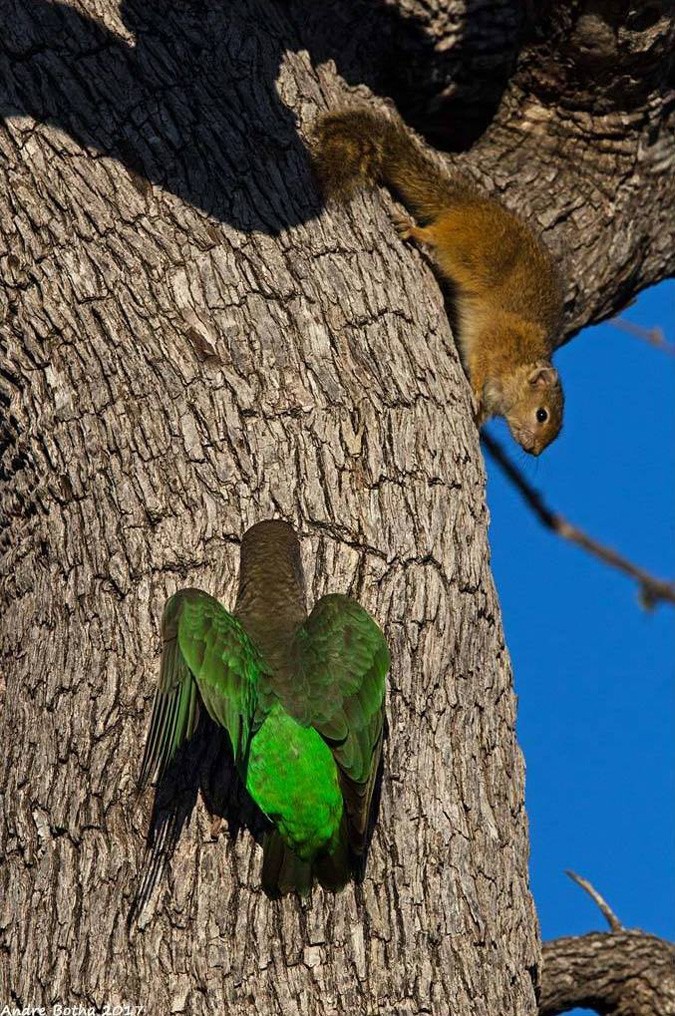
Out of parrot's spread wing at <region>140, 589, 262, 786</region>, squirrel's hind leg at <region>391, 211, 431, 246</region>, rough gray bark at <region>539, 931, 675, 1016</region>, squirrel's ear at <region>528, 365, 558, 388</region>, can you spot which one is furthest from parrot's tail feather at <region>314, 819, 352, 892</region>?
squirrel's ear at <region>528, 365, 558, 388</region>

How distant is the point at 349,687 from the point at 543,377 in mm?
4141

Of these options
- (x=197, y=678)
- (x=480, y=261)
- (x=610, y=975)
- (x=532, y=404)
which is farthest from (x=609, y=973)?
(x=532, y=404)

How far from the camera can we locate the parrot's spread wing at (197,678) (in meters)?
3.15

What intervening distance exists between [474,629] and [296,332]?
3.40ft

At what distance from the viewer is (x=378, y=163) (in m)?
4.56

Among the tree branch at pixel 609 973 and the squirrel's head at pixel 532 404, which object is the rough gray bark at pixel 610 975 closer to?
the tree branch at pixel 609 973

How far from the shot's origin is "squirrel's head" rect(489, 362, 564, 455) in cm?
702

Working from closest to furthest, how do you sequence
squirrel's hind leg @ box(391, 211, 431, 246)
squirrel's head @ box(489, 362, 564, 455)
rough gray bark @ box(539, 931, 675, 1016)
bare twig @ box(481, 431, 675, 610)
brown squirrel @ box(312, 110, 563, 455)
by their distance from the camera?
bare twig @ box(481, 431, 675, 610), rough gray bark @ box(539, 931, 675, 1016), brown squirrel @ box(312, 110, 563, 455), squirrel's hind leg @ box(391, 211, 431, 246), squirrel's head @ box(489, 362, 564, 455)

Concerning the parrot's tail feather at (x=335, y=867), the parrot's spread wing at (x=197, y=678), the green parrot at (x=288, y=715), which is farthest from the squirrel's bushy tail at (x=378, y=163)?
the parrot's tail feather at (x=335, y=867)

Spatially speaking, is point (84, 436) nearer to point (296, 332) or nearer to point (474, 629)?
point (296, 332)

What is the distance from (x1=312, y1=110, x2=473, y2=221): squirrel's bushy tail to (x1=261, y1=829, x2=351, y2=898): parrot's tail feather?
221 cm

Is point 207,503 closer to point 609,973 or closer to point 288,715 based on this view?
point 288,715

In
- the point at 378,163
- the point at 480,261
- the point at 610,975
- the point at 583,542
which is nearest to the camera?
the point at 583,542

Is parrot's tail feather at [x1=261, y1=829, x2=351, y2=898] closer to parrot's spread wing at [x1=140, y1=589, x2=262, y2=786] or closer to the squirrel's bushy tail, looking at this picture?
parrot's spread wing at [x1=140, y1=589, x2=262, y2=786]
